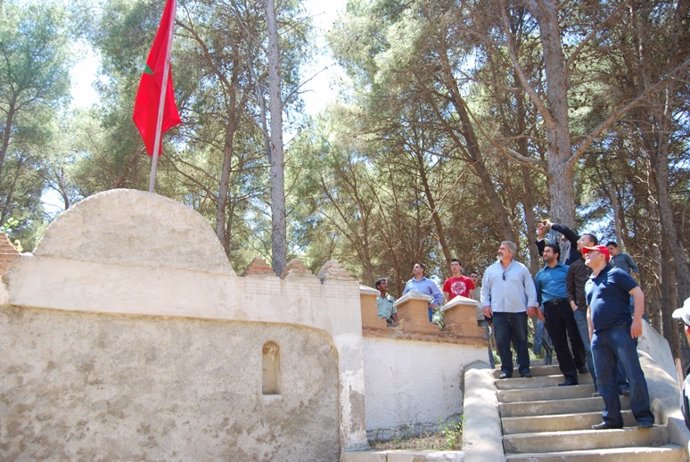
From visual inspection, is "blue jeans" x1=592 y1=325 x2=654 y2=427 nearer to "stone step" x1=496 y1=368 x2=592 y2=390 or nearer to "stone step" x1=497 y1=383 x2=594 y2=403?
"stone step" x1=497 y1=383 x2=594 y2=403

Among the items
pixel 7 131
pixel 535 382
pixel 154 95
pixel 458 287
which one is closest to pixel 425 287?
pixel 458 287

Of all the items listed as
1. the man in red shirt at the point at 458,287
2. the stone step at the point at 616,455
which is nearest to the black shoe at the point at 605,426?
the stone step at the point at 616,455

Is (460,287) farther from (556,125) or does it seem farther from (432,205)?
(432,205)

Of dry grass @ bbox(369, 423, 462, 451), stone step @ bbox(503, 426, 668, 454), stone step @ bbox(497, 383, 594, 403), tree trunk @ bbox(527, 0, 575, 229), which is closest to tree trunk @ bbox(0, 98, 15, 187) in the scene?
tree trunk @ bbox(527, 0, 575, 229)

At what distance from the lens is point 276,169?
1127 cm

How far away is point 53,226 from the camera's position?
613cm

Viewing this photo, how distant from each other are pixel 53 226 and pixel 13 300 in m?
0.77

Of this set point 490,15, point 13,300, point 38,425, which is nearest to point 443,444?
point 38,425

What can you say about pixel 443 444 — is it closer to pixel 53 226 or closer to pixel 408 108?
pixel 53 226

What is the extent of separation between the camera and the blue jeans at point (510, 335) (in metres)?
7.44

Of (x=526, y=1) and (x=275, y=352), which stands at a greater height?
(x=526, y=1)

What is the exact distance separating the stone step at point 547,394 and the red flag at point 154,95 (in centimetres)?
508

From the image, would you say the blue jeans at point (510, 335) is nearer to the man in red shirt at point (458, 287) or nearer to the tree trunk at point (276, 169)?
the man in red shirt at point (458, 287)

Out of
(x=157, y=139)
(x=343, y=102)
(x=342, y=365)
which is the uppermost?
(x=343, y=102)
